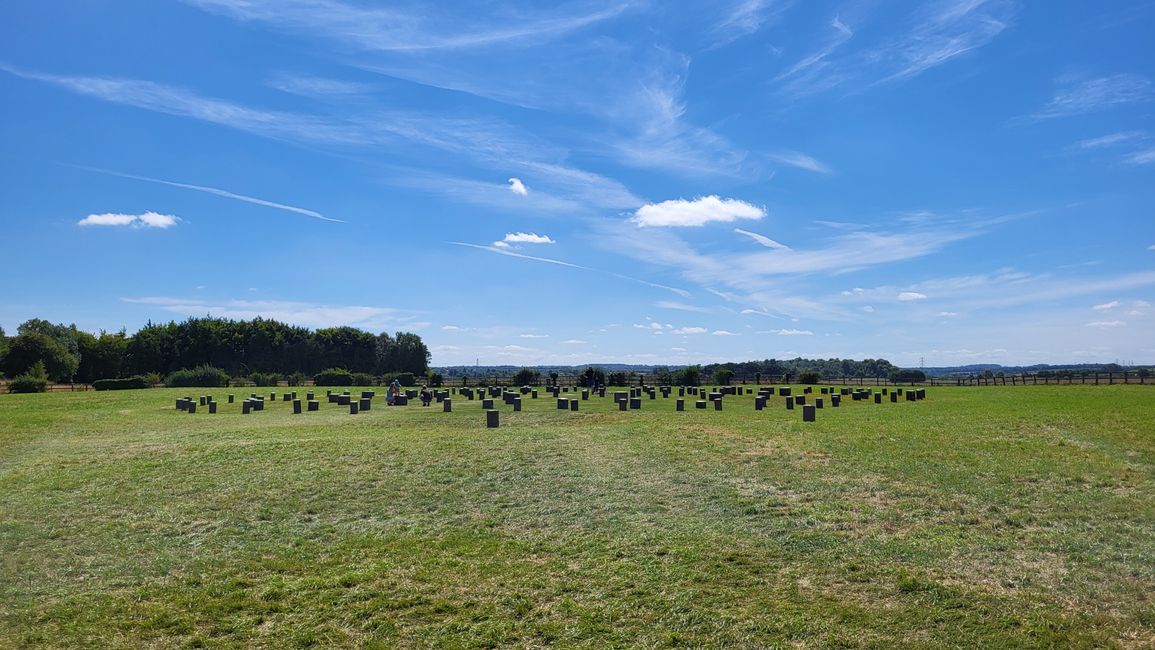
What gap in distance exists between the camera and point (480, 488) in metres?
13.0

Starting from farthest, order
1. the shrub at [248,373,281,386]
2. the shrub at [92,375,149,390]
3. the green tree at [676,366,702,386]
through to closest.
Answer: the shrub at [248,373,281,386] < the green tree at [676,366,702,386] < the shrub at [92,375,149,390]

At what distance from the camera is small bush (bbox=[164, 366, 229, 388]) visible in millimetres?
59938

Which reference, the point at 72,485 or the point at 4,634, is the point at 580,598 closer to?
the point at 4,634

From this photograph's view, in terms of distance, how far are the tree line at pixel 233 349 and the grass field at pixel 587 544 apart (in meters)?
79.3

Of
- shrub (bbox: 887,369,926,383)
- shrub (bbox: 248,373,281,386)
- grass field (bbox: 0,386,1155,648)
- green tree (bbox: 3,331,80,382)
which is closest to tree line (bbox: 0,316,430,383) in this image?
green tree (bbox: 3,331,80,382)

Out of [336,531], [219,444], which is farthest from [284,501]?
[219,444]

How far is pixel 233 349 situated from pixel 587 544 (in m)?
98.8

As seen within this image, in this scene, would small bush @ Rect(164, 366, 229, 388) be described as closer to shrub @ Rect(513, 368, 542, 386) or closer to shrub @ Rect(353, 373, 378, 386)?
shrub @ Rect(353, 373, 378, 386)

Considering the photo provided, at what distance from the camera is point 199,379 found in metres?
60.4

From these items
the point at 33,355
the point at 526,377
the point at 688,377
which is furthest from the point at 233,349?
the point at 688,377

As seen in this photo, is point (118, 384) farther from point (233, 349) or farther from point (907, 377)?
point (907, 377)

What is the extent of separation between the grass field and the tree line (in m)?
79.3

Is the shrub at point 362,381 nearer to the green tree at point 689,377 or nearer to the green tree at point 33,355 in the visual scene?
the green tree at point 689,377

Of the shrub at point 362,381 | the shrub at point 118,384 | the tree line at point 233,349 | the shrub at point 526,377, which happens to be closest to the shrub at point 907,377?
the shrub at point 526,377
